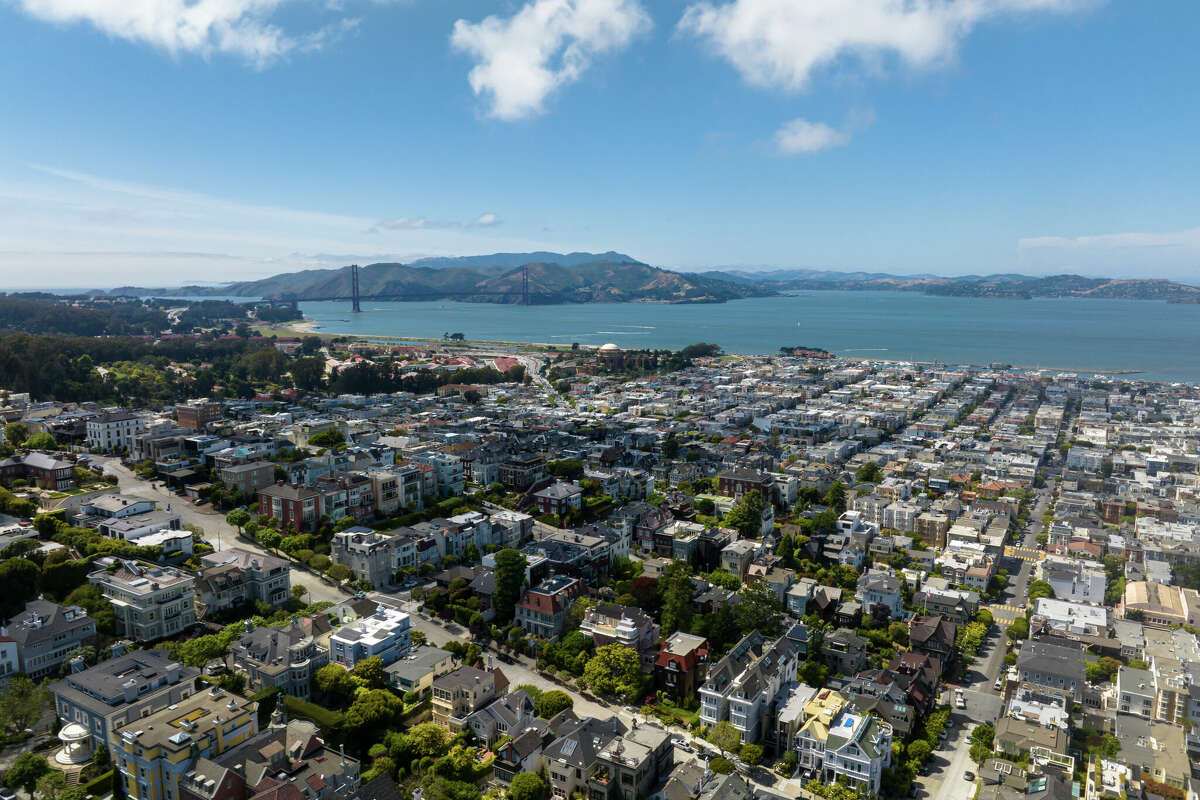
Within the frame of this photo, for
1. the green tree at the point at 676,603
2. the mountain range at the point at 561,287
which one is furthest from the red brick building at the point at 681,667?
the mountain range at the point at 561,287

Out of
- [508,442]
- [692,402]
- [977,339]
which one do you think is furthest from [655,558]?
[977,339]

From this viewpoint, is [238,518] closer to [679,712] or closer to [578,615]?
[578,615]

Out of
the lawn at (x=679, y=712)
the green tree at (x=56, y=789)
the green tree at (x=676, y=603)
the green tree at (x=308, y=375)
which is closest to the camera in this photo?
the green tree at (x=56, y=789)

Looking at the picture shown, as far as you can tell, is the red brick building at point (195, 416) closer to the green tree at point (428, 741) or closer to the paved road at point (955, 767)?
the green tree at point (428, 741)

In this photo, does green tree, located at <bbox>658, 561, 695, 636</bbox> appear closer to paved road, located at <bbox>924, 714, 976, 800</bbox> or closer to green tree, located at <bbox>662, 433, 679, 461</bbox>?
paved road, located at <bbox>924, 714, 976, 800</bbox>

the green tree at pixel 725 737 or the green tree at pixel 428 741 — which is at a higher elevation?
the green tree at pixel 428 741

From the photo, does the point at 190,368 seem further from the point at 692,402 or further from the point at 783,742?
the point at 783,742

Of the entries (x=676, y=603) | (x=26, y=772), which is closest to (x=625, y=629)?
(x=676, y=603)
